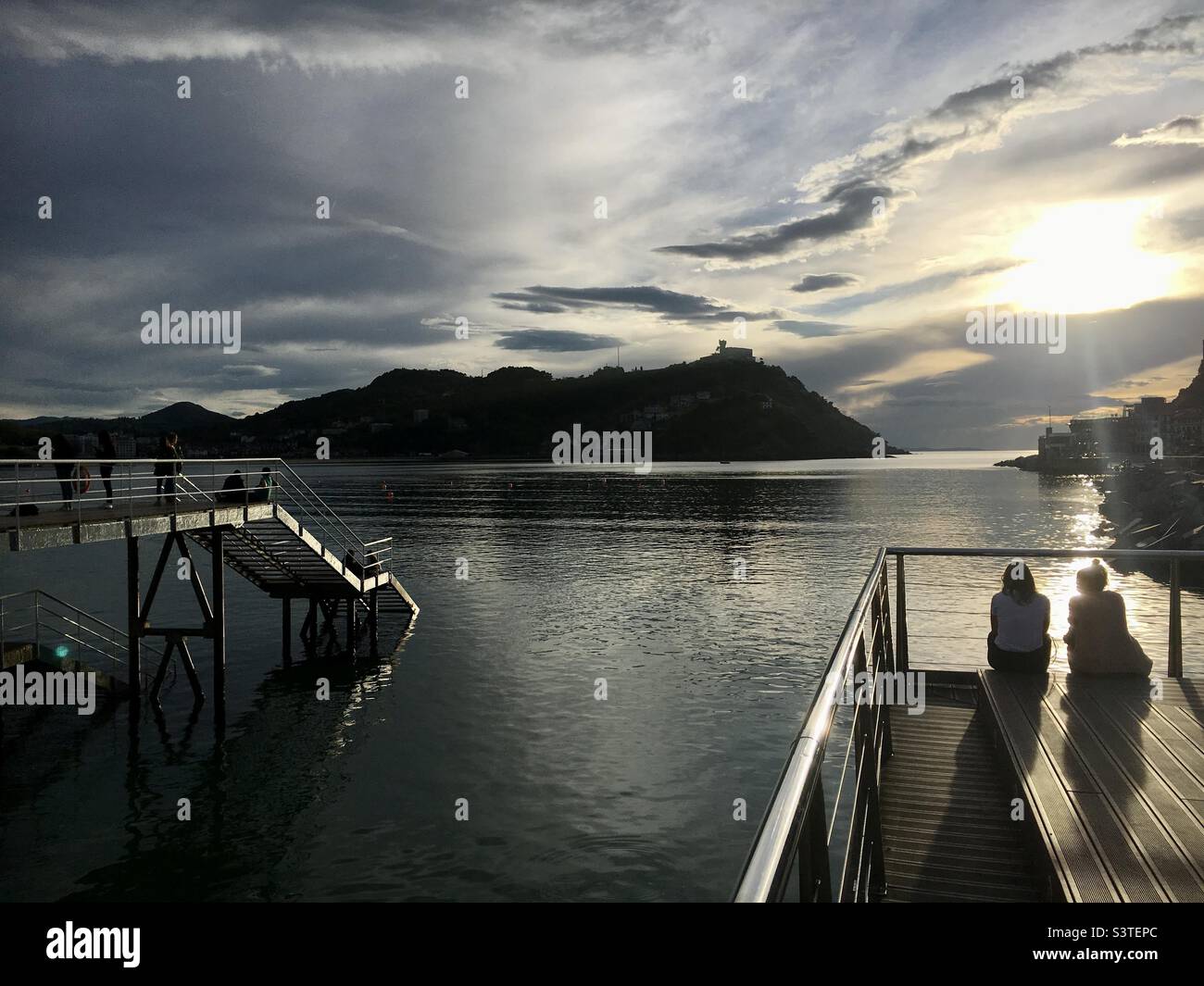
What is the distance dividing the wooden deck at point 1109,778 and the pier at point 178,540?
50.9 ft

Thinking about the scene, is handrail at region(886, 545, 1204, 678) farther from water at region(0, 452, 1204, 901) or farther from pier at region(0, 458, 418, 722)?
pier at region(0, 458, 418, 722)

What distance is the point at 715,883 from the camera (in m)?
12.4

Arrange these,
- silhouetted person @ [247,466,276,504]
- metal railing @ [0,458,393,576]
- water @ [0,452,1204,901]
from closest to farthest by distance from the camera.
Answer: water @ [0,452,1204,901] → metal railing @ [0,458,393,576] → silhouetted person @ [247,466,276,504]

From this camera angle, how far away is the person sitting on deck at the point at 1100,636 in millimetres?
7527

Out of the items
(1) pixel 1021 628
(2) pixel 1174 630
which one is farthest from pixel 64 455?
(2) pixel 1174 630

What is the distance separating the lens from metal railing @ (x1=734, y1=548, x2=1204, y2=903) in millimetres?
1794

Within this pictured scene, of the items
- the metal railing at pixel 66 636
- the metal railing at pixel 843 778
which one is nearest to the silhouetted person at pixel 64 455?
the metal railing at pixel 66 636

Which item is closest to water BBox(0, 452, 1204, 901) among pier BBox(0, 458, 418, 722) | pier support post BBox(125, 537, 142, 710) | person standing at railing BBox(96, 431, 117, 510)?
pier support post BBox(125, 537, 142, 710)

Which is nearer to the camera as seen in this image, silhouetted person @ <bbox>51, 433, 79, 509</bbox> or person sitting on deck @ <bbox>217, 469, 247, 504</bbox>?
silhouetted person @ <bbox>51, 433, 79, 509</bbox>

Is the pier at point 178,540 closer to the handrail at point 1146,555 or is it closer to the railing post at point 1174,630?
the handrail at point 1146,555

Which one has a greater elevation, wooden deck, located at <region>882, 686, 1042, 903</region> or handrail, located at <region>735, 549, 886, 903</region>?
handrail, located at <region>735, 549, 886, 903</region>

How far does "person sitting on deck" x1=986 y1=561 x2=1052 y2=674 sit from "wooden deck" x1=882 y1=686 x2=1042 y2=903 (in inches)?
39.1
